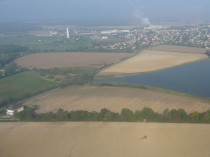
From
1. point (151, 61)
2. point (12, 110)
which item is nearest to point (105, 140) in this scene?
point (12, 110)

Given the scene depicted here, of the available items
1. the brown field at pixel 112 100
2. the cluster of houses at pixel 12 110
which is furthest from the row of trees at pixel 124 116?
the brown field at pixel 112 100

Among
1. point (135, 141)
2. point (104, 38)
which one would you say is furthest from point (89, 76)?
point (104, 38)

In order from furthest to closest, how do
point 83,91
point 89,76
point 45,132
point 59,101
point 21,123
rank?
point 89,76
point 83,91
point 59,101
point 21,123
point 45,132

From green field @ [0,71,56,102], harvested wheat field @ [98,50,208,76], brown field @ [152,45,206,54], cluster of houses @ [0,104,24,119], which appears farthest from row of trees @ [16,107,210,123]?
brown field @ [152,45,206,54]

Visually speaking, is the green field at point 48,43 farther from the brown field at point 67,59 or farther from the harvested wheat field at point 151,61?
the harvested wheat field at point 151,61

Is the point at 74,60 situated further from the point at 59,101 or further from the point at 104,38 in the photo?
the point at 104,38

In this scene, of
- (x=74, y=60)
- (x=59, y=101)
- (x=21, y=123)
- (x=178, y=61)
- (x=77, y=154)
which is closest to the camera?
(x=77, y=154)

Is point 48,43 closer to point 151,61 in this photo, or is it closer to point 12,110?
point 151,61
